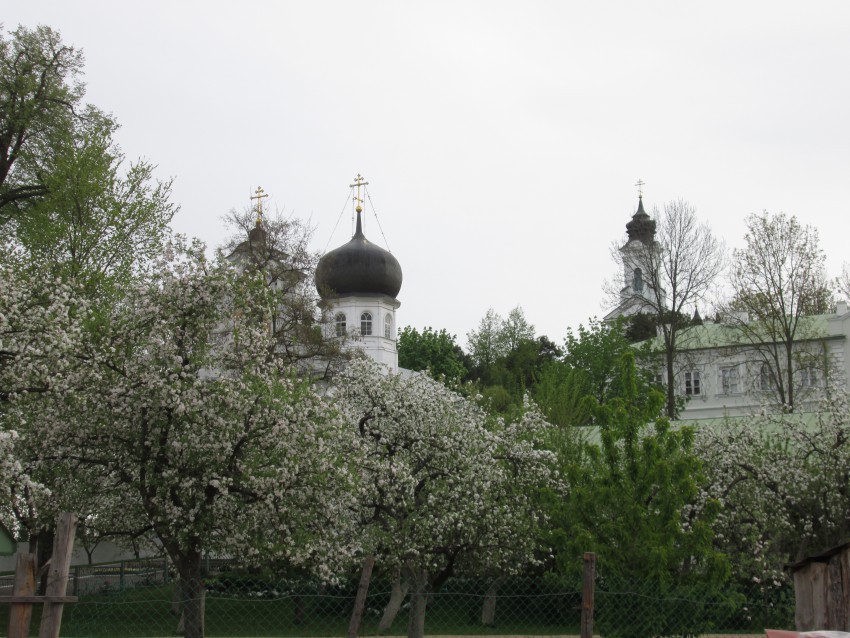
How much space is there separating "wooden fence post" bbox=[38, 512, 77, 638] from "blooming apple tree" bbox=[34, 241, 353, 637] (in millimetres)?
6824

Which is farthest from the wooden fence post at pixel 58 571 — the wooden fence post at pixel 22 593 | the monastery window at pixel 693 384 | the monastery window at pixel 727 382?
the monastery window at pixel 693 384

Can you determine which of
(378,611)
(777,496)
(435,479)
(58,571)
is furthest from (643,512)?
(378,611)

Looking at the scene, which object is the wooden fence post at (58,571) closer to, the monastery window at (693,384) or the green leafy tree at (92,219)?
the green leafy tree at (92,219)

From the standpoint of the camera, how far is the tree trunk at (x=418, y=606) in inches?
573

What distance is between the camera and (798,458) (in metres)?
23.2

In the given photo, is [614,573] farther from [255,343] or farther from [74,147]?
[74,147]

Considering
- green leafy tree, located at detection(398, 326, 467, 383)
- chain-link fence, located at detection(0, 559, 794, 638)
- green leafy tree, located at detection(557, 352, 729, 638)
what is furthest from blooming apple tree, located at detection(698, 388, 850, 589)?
green leafy tree, located at detection(398, 326, 467, 383)

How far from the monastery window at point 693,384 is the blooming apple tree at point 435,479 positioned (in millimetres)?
41043

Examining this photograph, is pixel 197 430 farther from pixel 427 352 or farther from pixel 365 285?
pixel 427 352

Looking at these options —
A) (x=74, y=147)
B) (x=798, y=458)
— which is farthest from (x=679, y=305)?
(x=74, y=147)

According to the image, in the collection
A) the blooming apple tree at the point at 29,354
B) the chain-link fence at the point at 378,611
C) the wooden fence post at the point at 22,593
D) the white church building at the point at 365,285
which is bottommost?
the chain-link fence at the point at 378,611

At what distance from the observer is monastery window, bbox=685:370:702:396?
2377 inches

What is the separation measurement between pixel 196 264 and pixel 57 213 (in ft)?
34.0

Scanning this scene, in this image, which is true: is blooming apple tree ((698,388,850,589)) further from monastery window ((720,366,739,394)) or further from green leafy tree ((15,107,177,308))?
monastery window ((720,366,739,394))
